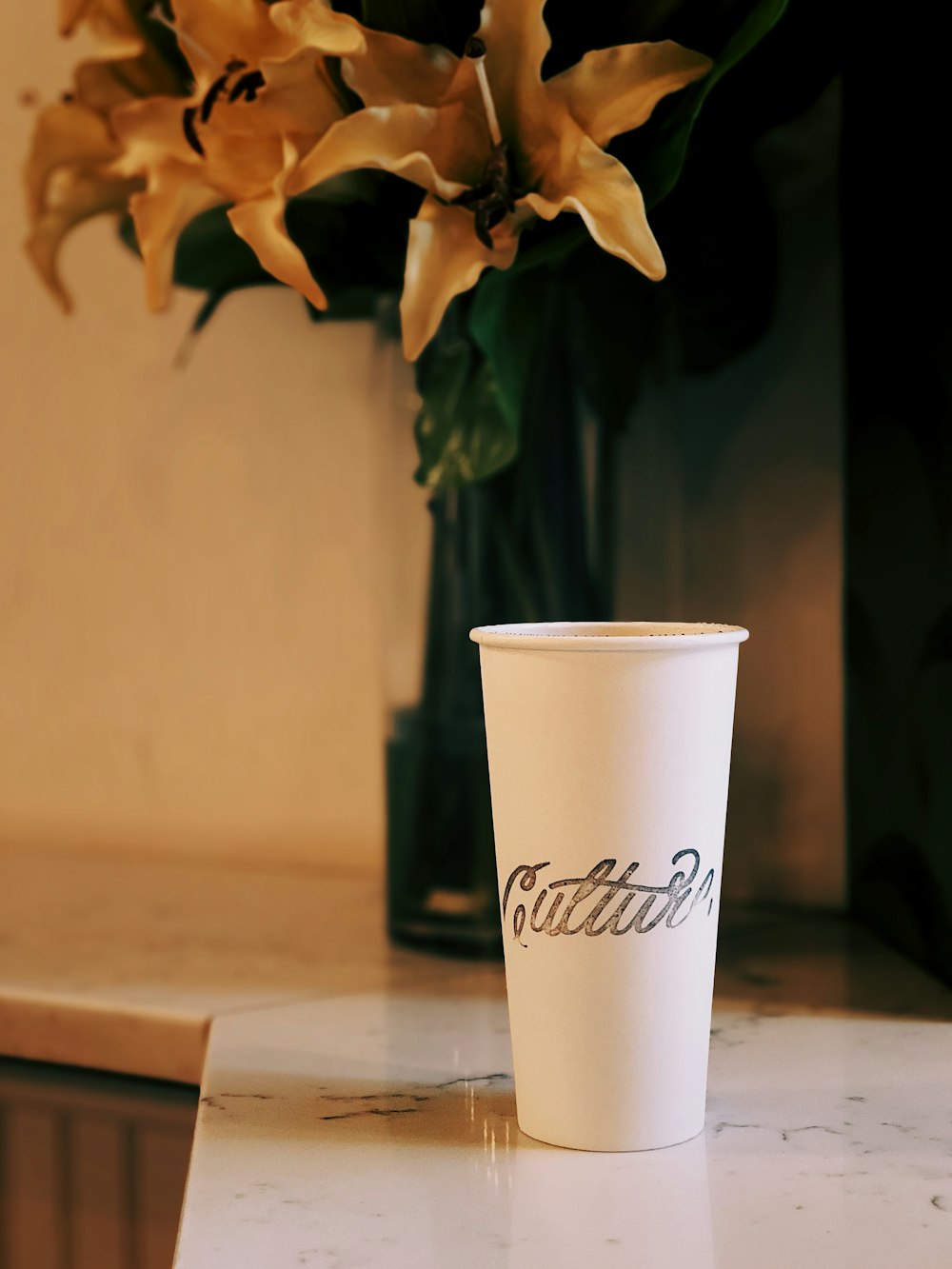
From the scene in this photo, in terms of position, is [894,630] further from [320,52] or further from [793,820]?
[320,52]

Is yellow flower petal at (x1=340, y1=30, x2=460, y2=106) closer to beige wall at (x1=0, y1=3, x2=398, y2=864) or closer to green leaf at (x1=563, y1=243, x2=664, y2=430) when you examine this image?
green leaf at (x1=563, y1=243, x2=664, y2=430)

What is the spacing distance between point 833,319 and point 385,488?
0.28 m

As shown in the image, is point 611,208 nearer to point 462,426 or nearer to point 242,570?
point 462,426

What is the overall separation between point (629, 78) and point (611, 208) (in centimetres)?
6

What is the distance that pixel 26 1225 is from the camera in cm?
74

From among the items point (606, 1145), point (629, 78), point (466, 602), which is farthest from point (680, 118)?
point (606, 1145)

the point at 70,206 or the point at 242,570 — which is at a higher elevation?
the point at 70,206

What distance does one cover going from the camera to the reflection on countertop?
0.64 m

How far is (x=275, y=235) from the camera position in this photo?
1.80 feet

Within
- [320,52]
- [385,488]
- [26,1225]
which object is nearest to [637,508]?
[385,488]

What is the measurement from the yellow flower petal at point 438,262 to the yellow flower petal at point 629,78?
60mm

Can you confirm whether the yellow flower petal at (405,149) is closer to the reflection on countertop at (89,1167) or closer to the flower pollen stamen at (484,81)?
the flower pollen stamen at (484,81)

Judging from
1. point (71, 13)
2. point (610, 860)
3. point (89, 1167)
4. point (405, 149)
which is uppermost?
point (71, 13)

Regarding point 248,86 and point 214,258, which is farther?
point 214,258
